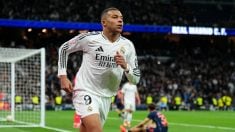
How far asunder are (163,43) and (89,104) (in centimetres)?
4292

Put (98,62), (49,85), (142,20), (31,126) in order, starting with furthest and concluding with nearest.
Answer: (142,20) → (49,85) → (31,126) → (98,62)

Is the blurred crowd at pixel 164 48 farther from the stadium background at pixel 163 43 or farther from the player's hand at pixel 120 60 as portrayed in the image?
the player's hand at pixel 120 60

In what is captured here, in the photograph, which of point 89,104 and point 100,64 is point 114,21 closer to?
point 100,64

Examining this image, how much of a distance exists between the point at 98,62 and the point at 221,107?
1452 inches

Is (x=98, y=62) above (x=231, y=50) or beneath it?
beneath

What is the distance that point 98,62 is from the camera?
822 centimetres

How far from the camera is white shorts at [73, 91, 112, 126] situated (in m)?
8.08

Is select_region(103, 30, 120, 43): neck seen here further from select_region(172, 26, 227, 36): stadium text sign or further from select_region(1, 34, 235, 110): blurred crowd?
select_region(172, 26, 227, 36): stadium text sign

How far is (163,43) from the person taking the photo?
5075 cm

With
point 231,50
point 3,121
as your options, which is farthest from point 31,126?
point 231,50

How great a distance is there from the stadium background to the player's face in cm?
3266

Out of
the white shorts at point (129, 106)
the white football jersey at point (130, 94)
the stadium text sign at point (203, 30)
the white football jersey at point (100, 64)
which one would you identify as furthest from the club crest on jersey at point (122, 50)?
the stadium text sign at point (203, 30)

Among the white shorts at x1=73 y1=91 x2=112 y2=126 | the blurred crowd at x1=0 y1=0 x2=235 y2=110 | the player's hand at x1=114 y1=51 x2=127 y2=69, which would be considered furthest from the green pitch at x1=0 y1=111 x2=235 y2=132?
the blurred crowd at x1=0 y1=0 x2=235 y2=110

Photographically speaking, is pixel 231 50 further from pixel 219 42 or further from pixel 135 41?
pixel 135 41
